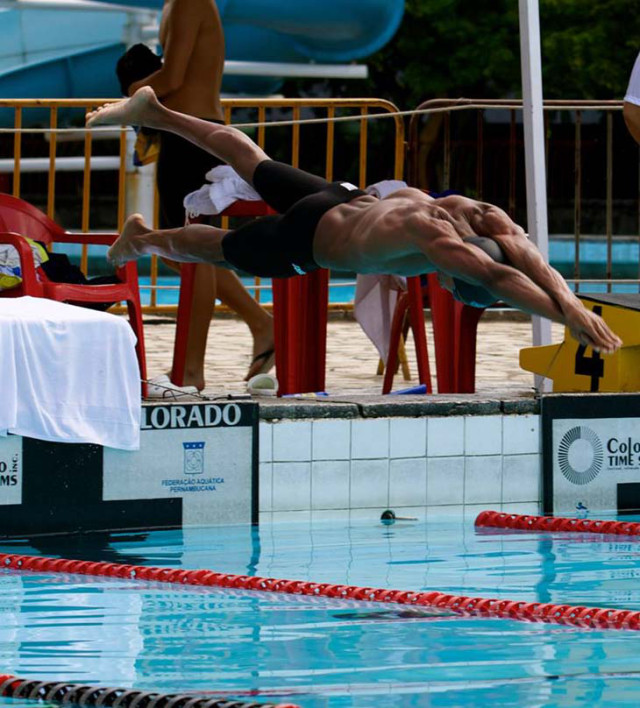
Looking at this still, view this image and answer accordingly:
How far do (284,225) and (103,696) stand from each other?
2.47 m

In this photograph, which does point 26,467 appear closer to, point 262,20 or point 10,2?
point 10,2

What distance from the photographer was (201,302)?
25.9ft

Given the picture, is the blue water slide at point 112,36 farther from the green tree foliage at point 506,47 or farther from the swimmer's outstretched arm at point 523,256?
the swimmer's outstretched arm at point 523,256

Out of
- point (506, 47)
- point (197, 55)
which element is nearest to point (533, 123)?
point (197, 55)

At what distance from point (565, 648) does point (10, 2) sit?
6.99 meters

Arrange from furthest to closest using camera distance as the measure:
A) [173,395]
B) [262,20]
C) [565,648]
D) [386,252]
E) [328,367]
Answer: [262,20] → [328,367] → [173,395] → [386,252] → [565,648]

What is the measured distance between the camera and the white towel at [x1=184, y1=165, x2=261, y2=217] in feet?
24.2

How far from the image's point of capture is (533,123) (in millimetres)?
Answer: 7609

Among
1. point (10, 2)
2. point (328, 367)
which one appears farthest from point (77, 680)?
point (10, 2)

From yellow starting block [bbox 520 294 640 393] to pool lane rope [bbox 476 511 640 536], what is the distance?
2.81ft

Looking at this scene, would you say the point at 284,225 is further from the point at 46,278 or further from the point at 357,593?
the point at 46,278

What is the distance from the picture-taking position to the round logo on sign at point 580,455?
7207 millimetres

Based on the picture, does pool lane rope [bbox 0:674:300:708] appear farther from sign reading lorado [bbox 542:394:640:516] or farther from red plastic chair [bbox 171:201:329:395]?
red plastic chair [bbox 171:201:329:395]

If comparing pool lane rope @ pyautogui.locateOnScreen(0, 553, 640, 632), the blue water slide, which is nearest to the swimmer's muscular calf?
pool lane rope @ pyautogui.locateOnScreen(0, 553, 640, 632)
